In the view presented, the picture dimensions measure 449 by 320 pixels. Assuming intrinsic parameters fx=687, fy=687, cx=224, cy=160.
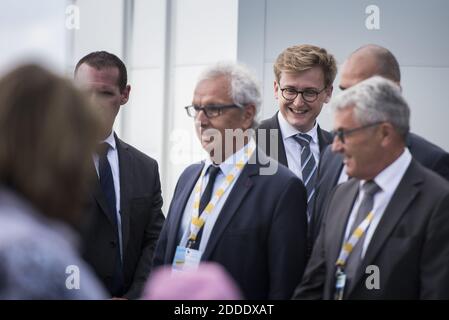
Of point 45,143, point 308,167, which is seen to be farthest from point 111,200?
point 45,143

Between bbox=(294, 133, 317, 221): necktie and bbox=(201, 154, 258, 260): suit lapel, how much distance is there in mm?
711

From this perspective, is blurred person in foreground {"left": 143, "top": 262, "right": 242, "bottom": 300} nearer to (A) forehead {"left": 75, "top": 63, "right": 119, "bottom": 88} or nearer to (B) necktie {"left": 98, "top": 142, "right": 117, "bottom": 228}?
(B) necktie {"left": 98, "top": 142, "right": 117, "bottom": 228}

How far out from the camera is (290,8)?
6.11 meters

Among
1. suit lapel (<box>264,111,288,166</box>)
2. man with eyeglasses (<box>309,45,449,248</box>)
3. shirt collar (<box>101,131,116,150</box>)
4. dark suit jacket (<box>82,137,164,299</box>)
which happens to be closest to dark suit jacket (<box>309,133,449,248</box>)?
man with eyeglasses (<box>309,45,449,248</box>)

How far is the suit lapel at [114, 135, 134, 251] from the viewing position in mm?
3680

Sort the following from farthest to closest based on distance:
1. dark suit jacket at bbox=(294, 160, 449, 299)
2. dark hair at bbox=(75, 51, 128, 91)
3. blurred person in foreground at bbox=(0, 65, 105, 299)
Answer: dark hair at bbox=(75, 51, 128, 91) < dark suit jacket at bbox=(294, 160, 449, 299) < blurred person in foreground at bbox=(0, 65, 105, 299)

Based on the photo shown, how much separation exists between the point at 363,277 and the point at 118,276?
1504 millimetres

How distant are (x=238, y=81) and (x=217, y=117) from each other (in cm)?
20

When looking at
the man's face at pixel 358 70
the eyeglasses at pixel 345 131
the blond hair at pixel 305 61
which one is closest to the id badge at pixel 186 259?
the eyeglasses at pixel 345 131

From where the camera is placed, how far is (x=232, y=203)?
9.98ft

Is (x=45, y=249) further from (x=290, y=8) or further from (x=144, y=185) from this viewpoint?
(x=290, y=8)

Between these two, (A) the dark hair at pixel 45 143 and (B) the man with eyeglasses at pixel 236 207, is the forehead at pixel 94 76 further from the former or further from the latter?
(A) the dark hair at pixel 45 143

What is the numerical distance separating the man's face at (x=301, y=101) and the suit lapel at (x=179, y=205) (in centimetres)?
78

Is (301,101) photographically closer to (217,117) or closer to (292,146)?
(292,146)
